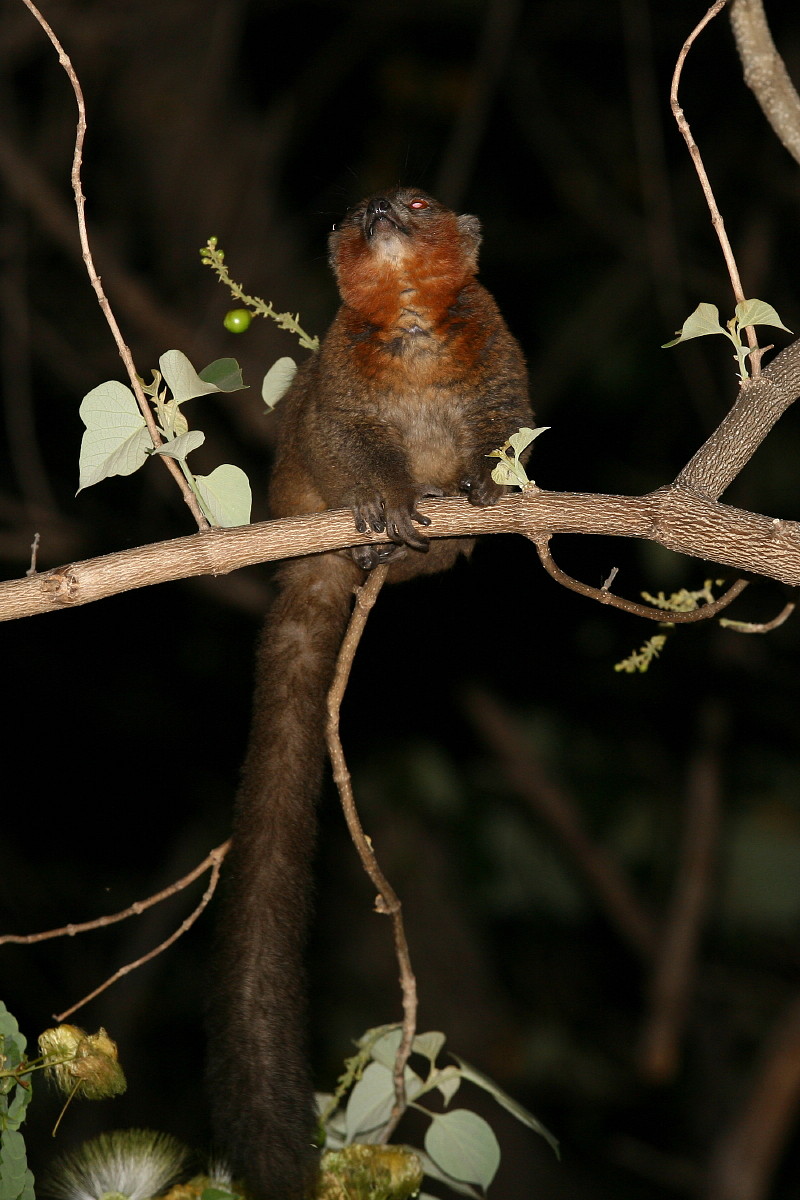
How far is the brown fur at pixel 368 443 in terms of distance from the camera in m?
3.74

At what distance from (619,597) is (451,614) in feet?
13.2

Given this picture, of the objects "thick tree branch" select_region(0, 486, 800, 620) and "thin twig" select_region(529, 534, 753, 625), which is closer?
"thick tree branch" select_region(0, 486, 800, 620)

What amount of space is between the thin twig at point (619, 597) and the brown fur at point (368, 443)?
0.71 metres

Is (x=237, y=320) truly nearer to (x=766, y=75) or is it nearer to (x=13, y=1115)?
(x=766, y=75)

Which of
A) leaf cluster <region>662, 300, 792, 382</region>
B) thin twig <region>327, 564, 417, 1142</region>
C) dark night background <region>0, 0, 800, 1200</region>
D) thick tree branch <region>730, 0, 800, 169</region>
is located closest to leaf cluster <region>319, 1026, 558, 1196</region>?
thin twig <region>327, 564, 417, 1142</region>

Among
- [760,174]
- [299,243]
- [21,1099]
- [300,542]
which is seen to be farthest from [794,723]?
[21,1099]

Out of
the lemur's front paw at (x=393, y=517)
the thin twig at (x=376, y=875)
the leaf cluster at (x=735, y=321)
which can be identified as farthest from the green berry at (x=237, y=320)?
the leaf cluster at (x=735, y=321)

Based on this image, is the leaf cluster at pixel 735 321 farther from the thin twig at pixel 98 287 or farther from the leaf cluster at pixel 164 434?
the thin twig at pixel 98 287

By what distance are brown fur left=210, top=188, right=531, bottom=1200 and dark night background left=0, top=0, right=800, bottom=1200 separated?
2.23m

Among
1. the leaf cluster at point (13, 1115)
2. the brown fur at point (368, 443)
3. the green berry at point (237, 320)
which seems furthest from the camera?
the brown fur at point (368, 443)

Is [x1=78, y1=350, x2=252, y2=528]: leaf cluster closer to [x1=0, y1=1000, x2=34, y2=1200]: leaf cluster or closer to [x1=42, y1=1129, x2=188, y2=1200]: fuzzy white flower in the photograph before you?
[x1=0, y1=1000, x2=34, y2=1200]: leaf cluster

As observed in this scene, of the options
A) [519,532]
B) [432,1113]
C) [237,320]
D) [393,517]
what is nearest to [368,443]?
[393,517]

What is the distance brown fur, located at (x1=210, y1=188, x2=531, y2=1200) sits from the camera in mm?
3738

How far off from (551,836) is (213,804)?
2.36 m
